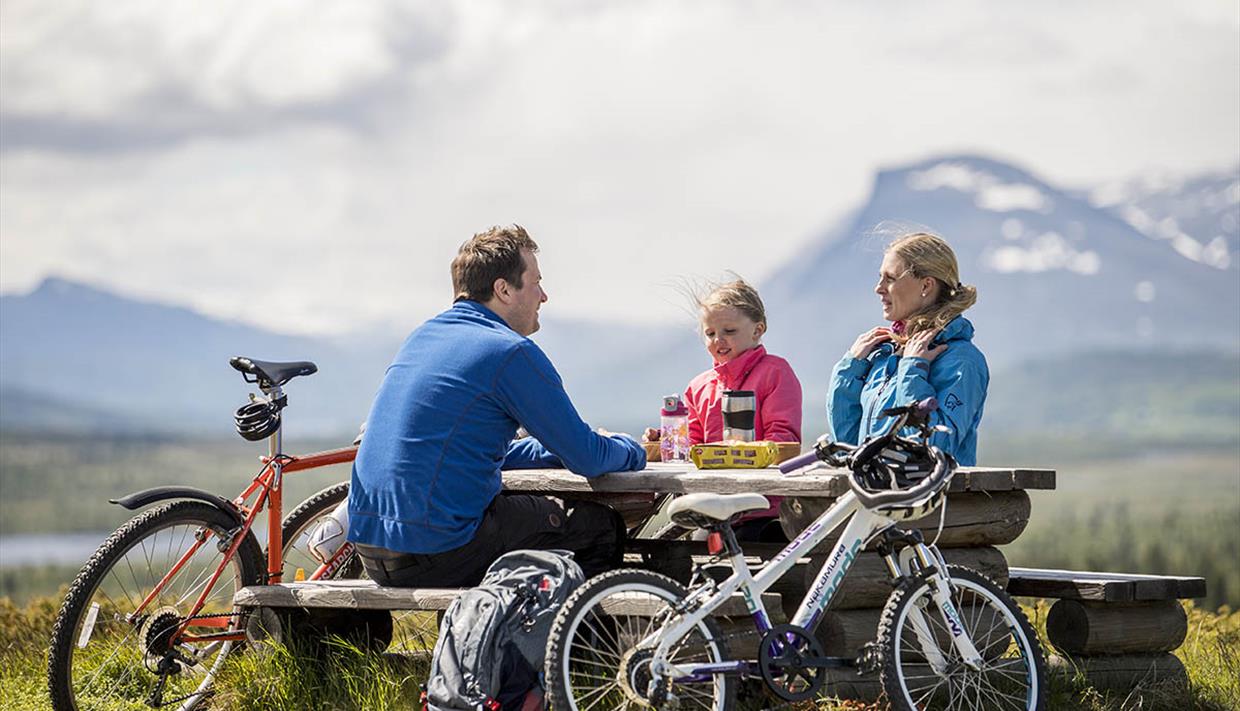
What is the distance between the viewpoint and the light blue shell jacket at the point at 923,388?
629 centimetres

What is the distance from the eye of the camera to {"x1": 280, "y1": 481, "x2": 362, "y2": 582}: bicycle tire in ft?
23.3

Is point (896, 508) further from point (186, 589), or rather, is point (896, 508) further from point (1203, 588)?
point (186, 589)

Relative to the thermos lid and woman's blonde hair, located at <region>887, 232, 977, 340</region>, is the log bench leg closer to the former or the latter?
the thermos lid

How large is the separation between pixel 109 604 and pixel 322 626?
93 centimetres

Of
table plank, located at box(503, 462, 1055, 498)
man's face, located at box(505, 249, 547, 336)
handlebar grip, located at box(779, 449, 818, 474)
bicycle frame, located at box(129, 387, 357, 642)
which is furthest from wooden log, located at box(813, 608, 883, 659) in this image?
bicycle frame, located at box(129, 387, 357, 642)

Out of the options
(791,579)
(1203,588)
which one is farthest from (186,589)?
(1203,588)

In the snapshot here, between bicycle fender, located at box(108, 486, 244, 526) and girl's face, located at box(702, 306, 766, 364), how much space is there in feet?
7.46

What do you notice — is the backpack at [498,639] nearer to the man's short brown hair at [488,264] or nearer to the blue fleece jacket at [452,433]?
the blue fleece jacket at [452,433]

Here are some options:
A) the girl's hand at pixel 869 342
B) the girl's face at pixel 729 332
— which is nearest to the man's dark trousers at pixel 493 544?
the girl's face at pixel 729 332

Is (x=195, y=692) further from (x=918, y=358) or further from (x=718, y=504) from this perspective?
(x=918, y=358)

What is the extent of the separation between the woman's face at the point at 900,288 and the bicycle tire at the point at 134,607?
2951 millimetres

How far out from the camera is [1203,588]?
6.65 metres

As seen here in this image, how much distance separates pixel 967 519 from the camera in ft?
19.6

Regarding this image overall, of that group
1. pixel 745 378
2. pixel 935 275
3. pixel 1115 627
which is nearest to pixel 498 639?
pixel 745 378
